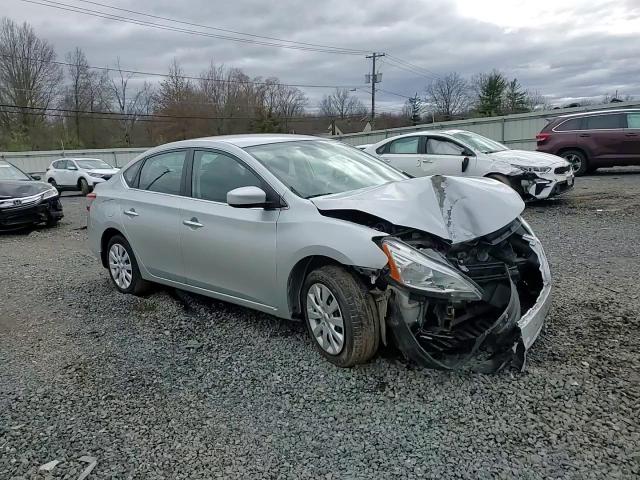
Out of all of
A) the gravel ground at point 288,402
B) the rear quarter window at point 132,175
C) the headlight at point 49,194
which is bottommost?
the gravel ground at point 288,402

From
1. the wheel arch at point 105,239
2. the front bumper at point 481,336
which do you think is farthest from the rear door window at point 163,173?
the front bumper at point 481,336

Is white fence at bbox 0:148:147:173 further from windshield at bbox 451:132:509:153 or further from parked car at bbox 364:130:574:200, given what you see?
windshield at bbox 451:132:509:153

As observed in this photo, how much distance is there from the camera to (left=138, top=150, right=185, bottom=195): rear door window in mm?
4602

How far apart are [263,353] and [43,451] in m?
1.51

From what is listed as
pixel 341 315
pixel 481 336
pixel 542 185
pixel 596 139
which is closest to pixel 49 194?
pixel 341 315

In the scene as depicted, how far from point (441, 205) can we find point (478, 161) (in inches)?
251

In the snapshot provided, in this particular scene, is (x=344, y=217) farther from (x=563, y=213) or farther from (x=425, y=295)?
(x=563, y=213)

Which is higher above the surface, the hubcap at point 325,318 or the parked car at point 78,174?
the parked car at point 78,174

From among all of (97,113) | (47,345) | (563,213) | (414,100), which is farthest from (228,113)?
(47,345)

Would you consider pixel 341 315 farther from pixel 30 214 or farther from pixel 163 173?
pixel 30 214

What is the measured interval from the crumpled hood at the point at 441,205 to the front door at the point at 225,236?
1.80ft

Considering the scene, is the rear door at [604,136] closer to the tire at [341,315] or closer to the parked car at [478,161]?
the parked car at [478,161]

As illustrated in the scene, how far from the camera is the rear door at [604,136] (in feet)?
39.6

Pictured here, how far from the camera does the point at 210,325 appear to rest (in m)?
4.30
